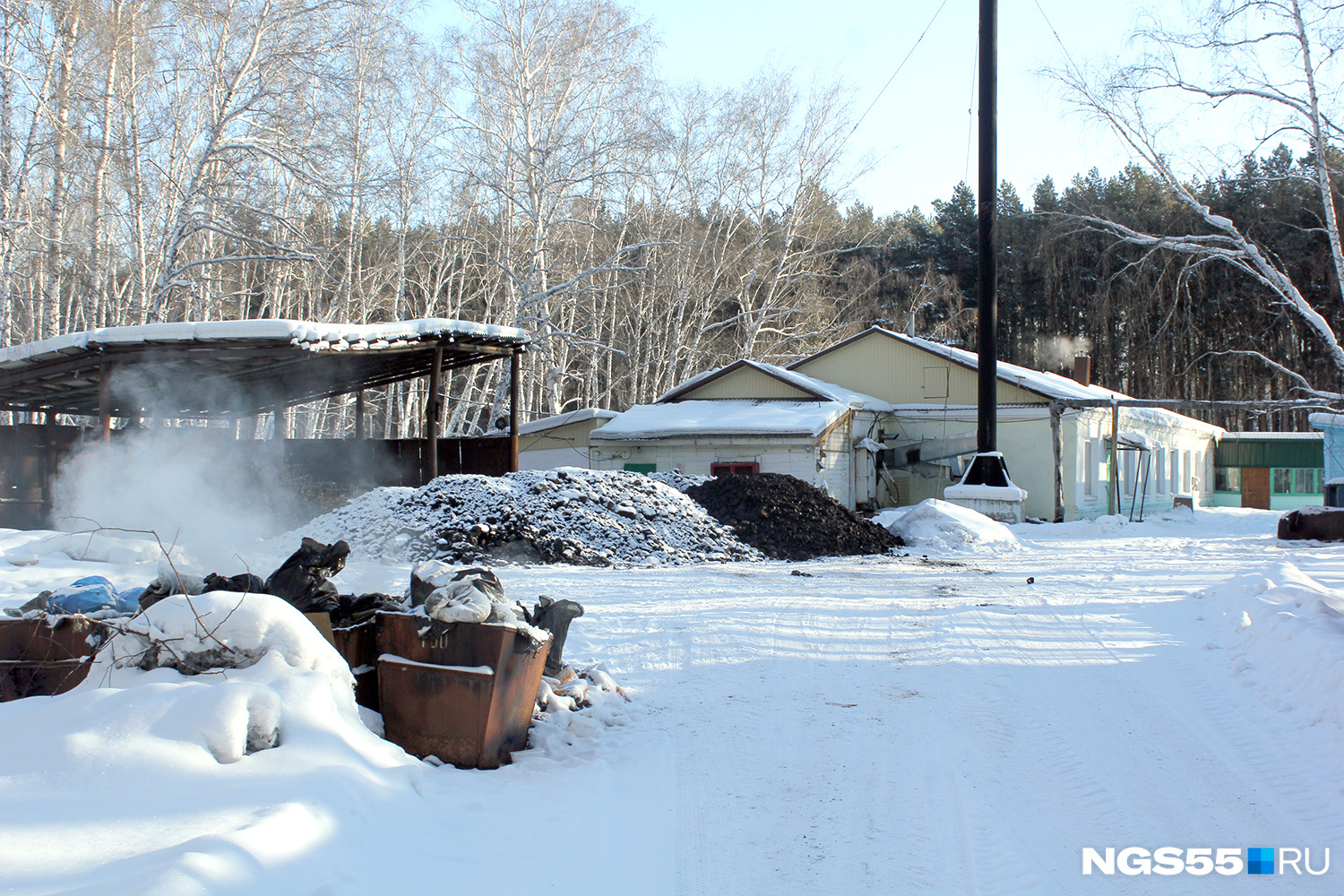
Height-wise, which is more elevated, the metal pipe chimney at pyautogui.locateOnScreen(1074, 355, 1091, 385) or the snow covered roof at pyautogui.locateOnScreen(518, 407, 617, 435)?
the metal pipe chimney at pyautogui.locateOnScreen(1074, 355, 1091, 385)

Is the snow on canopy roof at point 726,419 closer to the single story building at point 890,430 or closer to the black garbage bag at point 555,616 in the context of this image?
the single story building at point 890,430

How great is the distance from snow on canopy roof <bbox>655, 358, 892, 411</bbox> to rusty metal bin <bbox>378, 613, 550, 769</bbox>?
19821 mm

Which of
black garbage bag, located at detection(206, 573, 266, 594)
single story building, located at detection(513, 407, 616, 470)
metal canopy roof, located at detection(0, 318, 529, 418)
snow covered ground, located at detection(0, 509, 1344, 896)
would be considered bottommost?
snow covered ground, located at detection(0, 509, 1344, 896)

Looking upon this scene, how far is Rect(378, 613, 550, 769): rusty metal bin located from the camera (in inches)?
177

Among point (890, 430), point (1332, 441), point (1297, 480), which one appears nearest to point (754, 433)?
point (890, 430)

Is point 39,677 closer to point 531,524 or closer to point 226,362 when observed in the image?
point 531,524

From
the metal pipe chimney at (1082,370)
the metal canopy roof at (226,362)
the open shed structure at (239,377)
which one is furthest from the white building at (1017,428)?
the metal canopy roof at (226,362)

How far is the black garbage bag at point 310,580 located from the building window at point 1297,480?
135 feet

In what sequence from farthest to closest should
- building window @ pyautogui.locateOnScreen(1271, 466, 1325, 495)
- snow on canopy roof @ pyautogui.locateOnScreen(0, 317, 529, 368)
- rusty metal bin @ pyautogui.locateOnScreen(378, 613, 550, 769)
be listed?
building window @ pyautogui.locateOnScreen(1271, 466, 1325, 495)
snow on canopy roof @ pyautogui.locateOnScreen(0, 317, 529, 368)
rusty metal bin @ pyautogui.locateOnScreen(378, 613, 550, 769)

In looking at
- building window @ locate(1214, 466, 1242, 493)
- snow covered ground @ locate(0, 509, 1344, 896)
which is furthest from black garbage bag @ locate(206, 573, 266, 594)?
building window @ locate(1214, 466, 1242, 493)

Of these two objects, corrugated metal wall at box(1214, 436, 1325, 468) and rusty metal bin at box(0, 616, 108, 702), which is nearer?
rusty metal bin at box(0, 616, 108, 702)

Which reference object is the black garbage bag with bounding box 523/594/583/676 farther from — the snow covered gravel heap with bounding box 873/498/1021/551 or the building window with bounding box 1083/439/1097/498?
the building window with bounding box 1083/439/1097/498

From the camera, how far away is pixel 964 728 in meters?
5.28

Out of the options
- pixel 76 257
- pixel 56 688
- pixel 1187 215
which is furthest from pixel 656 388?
pixel 56 688
